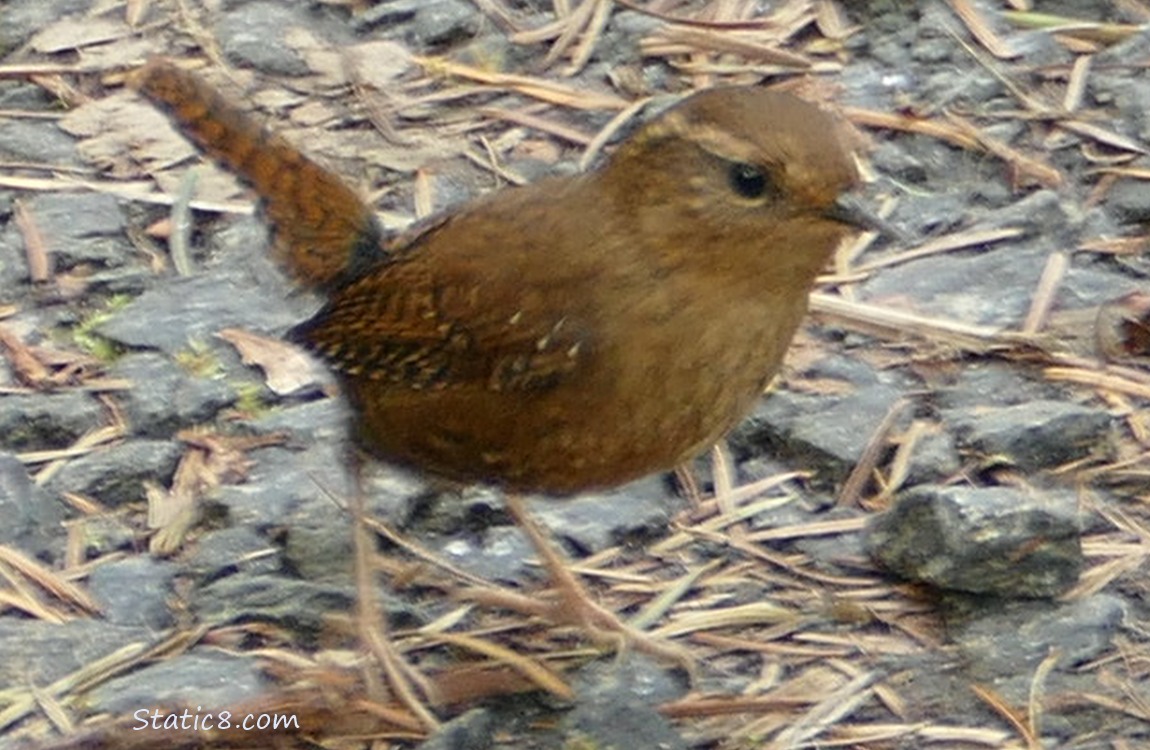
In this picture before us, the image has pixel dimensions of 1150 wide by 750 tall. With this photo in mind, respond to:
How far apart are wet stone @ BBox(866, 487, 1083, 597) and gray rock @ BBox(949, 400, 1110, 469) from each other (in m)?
0.32

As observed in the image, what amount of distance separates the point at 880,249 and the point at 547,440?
1.58m

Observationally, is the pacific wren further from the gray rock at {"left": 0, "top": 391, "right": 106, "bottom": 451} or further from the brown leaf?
the gray rock at {"left": 0, "top": 391, "right": 106, "bottom": 451}

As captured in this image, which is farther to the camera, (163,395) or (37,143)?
(37,143)

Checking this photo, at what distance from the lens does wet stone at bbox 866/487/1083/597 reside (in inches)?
168

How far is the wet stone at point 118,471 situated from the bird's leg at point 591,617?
75 cm

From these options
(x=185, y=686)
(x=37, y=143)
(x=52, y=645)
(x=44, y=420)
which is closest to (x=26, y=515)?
(x=44, y=420)

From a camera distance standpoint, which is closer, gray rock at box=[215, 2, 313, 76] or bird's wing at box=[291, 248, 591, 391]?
bird's wing at box=[291, 248, 591, 391]

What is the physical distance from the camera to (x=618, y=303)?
402cm

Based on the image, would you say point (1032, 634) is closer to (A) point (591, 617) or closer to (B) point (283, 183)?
(A) point (591, 617)

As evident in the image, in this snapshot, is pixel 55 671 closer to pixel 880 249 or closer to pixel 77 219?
pixel 77 219

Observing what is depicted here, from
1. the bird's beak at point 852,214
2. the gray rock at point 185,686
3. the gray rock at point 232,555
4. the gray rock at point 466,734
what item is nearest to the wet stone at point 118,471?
the gray rock at point 232,555

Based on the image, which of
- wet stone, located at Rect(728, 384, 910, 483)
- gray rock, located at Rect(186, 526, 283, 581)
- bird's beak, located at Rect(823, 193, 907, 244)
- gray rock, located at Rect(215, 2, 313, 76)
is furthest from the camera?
gray rock, located at Rect(215, 2, 313, 76)

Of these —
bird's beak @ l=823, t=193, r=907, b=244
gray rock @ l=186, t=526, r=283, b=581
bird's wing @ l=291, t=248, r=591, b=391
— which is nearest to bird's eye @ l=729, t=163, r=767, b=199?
bird's beak @ l=823, t=193, r=907, b=244

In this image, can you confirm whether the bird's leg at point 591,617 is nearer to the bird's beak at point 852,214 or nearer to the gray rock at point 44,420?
the bird's beak at point 852,214
